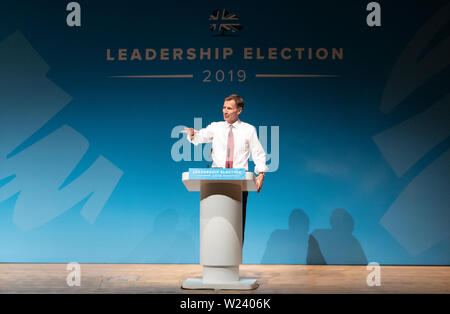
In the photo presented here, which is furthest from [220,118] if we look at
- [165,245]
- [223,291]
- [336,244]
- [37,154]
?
[223,291]

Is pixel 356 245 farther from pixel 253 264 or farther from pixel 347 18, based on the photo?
pixel 347 18

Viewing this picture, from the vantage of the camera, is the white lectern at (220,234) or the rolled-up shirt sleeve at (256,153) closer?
the white lectern at (220,234)

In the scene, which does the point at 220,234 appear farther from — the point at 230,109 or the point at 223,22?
the point at 223,22

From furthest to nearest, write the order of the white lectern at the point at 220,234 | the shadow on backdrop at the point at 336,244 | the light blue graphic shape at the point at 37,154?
the light blue graphic shape at the point at 37,154 → the shadow on backdrop at the point at 336,244 → the white lectern at the point at 220,234

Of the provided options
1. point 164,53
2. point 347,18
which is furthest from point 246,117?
point 347,18

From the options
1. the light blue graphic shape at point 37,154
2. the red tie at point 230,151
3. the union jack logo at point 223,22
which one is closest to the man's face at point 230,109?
the red tie at point 230,151

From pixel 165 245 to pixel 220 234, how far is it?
1.95 meters

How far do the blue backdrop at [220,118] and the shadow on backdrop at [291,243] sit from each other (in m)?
0.01

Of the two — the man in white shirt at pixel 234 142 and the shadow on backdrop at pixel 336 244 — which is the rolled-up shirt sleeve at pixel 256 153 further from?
the shadow on backdrop at pixel 336 244

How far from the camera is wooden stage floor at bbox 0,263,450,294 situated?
345 centimetres

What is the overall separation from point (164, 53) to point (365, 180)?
8.07ft

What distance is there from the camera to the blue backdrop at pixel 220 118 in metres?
5.21

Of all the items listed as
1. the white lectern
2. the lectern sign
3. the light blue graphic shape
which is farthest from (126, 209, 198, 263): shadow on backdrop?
the lectern sign

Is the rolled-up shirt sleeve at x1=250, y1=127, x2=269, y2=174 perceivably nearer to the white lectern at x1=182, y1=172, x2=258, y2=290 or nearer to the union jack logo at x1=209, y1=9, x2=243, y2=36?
the white lectern at x1=182, y1=172, x2=258, y2=290
